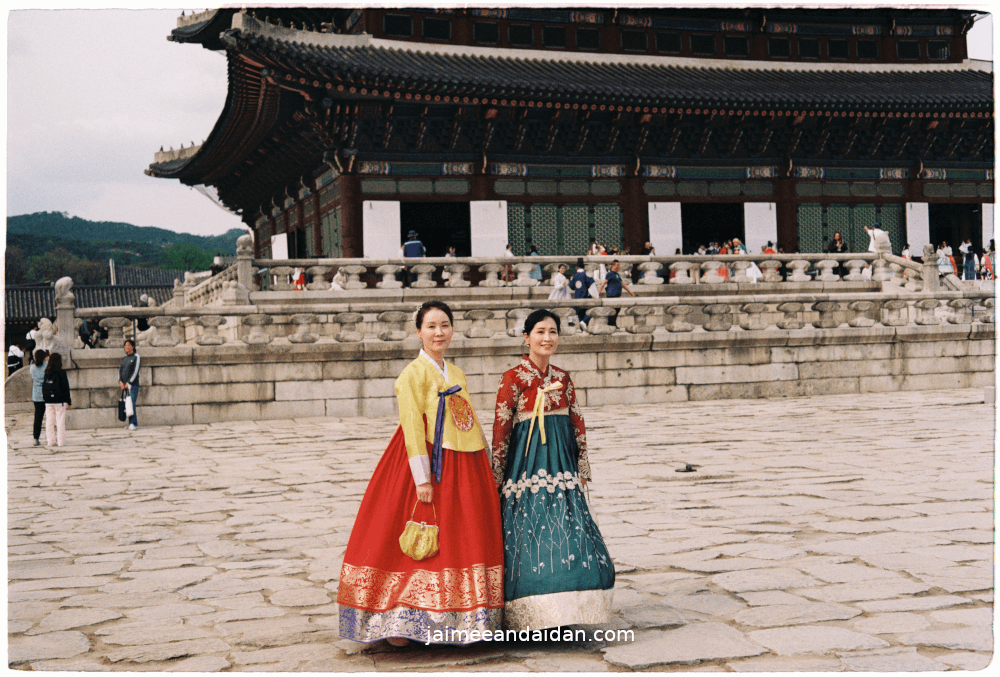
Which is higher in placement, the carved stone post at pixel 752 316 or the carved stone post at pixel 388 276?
the carved stone post at pixel 388 276

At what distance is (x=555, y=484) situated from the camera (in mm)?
3916

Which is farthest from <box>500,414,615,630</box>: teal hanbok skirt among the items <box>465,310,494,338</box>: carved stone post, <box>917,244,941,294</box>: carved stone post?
<box>917,244,941,294</box>: carved stone post

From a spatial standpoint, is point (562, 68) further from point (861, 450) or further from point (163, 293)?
point (163, 293)

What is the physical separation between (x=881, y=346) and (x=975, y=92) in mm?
9259

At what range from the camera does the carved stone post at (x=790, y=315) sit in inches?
578

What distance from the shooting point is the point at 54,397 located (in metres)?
11.0

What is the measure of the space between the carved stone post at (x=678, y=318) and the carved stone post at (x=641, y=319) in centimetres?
28

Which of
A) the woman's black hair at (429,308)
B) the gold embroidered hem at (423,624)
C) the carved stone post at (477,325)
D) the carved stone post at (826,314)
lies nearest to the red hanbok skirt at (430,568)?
the gold embroidered hem at (423,624)

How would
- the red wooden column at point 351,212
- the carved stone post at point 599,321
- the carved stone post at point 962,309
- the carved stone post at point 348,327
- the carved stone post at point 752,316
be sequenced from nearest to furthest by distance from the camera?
1. the carved stone post at point 348,327
2. the carved stone post at point 599,321
3. the carved stone post at point 752,316
4. the carved stone post at point 962,309
5. the red wooden column at point 351,212

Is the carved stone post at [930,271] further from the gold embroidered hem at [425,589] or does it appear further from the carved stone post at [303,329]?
the gold embroidered hem at [425,589]

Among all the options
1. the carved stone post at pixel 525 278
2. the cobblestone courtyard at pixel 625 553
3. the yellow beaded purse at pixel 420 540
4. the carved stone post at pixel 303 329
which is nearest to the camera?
the yellow beaded purse at pixel 420 540

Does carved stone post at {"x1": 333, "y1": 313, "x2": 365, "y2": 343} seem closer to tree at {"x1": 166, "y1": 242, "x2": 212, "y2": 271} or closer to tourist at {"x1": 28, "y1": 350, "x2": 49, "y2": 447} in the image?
tourist at {"x1": 28, "y1": 350, "x2": 49, "y2": 447}

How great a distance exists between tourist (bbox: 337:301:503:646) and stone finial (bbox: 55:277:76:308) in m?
9.88

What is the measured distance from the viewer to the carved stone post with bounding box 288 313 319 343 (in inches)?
515
